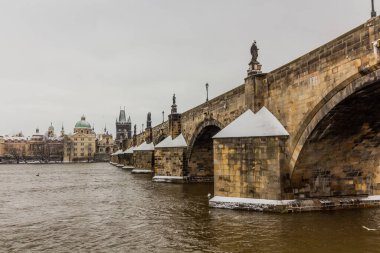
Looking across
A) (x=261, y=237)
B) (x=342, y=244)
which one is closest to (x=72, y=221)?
(x=261, y=237)

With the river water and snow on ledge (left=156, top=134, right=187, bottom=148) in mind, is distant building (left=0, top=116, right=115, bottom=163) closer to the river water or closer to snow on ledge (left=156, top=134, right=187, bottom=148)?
snow on ledge (left=156, top=134, right=187, bottom=148)

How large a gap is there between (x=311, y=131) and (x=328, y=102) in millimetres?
1454

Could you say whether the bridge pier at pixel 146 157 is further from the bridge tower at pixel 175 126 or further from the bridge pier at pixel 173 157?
the bridge pier at pixel 173 157

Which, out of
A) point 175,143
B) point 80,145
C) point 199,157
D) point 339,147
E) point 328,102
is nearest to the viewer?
point 328,102

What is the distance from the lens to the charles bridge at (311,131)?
42.6 feet

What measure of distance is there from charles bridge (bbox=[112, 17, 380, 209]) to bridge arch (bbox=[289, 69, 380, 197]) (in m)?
0.04

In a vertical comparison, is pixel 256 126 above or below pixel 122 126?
below

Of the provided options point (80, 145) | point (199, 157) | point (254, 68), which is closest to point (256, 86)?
point (254, 68)

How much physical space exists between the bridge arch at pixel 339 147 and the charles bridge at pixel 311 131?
0.12 feet

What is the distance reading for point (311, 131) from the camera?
1487cm

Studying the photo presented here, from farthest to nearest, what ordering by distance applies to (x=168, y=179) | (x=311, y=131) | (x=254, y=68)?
(x=168, y=179) < (x=254, y=68) < (x=311, y=131)

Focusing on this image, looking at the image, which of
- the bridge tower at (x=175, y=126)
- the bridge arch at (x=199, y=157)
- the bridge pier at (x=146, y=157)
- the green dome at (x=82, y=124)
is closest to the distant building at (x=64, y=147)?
the green dome at (x=82, y=124)

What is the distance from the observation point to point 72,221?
1575 centimetres

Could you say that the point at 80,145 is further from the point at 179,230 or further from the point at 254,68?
the point at 179,230
